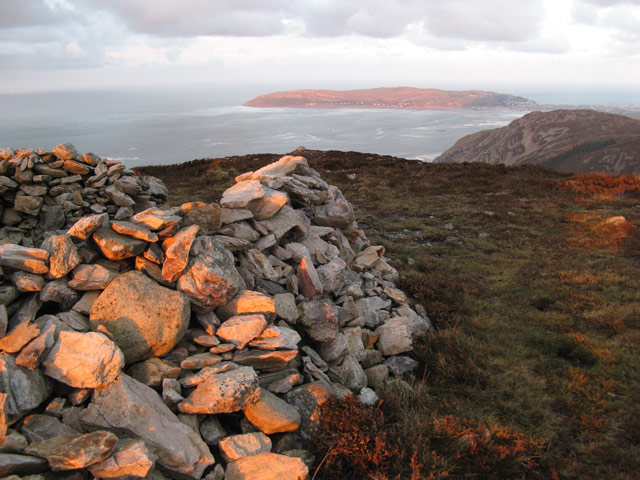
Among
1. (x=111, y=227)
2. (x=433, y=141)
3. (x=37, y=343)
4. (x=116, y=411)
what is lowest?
(x=116, y=411)

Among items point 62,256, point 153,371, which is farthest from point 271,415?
point 62,256

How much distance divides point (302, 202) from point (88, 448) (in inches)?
343

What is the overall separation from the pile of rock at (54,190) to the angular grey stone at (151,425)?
863cm

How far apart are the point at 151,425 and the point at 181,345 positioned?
1545 millimetres

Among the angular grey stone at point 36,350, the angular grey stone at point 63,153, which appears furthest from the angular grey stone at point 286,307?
the angular grey stone at point 63,153

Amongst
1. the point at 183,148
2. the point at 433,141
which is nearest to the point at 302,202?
the point at 183,148

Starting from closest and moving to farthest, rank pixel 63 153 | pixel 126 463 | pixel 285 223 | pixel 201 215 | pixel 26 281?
pixel 126 463 < pixel 26 281 < pixel 201 215 < pixel 285 223 < pixel 63 153

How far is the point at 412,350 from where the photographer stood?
841 centimetres

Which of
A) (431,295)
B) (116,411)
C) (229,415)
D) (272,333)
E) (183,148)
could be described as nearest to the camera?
(116,411)

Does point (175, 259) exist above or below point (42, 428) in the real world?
above

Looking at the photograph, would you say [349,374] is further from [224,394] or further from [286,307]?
[224,394]

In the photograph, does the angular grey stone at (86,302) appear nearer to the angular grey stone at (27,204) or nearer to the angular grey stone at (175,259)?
the angular grey stone at (175,259)

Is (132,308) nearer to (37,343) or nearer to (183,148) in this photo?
(37,343)

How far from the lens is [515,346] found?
8859mm
